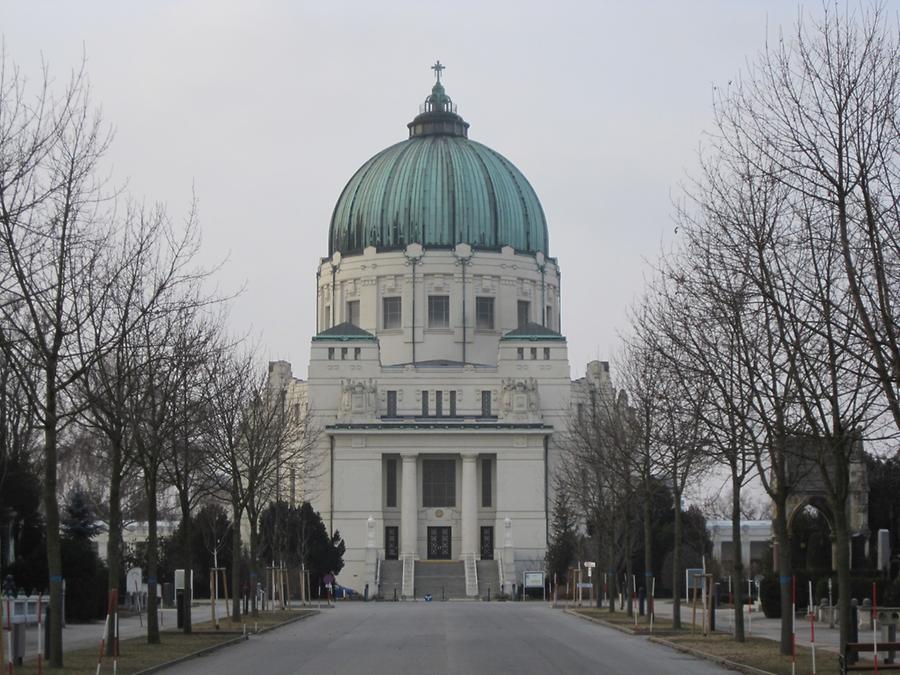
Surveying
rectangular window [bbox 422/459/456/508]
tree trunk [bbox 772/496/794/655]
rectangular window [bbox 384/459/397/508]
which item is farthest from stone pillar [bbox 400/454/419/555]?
tree trunk [bbox 772/496/794/655]

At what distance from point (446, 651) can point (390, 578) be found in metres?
71.3

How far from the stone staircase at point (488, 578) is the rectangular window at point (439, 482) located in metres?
8.72

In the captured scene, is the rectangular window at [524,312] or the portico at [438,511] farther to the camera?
the rectangular window at [524,312]

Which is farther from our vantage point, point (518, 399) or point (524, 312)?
point (524, 312)

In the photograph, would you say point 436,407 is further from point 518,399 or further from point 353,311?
point 353,311

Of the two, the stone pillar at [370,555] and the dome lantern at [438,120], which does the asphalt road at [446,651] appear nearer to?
the stone pillar at [370,555]

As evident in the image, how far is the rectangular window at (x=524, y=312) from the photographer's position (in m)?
128

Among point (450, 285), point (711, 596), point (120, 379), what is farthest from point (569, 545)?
point (120, 379)

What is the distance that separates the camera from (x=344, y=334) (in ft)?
399

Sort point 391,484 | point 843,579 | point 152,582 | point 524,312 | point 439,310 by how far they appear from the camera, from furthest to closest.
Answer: point 524,312 → point 439,310 → point 391,484 → point 152,582 → point 843,579

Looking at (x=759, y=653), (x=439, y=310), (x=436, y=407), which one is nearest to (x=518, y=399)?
(x=436, y=407)

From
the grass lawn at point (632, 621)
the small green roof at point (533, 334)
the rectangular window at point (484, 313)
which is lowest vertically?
the grass lawn at point (632, 621)

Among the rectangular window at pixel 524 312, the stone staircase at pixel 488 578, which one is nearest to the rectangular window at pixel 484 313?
the rectangular window at pixel 524 312

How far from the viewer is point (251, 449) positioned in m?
51.4
